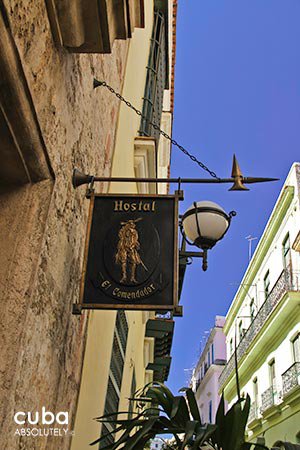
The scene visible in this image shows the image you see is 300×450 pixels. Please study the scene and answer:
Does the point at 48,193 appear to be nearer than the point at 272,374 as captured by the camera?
Yes

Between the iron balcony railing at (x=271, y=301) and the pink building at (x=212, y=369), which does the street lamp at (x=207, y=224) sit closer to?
the iron balcony railing at (x=271, y=301)

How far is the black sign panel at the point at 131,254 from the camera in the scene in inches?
97.7

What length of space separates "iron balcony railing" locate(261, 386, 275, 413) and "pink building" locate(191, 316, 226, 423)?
43.5ft

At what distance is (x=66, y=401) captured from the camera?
2.86 metres

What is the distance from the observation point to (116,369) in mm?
5855

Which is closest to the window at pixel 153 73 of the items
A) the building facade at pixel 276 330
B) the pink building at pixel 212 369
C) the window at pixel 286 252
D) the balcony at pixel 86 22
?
the balcony at pixel 86 22

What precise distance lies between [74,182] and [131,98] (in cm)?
316

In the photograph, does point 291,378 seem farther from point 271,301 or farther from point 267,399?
point 271,301

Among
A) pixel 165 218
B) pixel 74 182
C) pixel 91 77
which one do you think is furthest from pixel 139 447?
pixel 91 77

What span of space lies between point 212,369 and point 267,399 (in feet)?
51.2

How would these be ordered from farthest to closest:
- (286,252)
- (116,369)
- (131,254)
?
1. (286,252)
2. (116,369)
3. (131,254)

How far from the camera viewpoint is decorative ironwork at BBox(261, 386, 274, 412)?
704 inches

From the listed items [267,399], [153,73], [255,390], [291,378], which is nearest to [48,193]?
[153,73]

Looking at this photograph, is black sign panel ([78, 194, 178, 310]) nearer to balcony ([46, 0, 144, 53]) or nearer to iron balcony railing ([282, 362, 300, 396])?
balcony ([46, 0, 144, 53])
